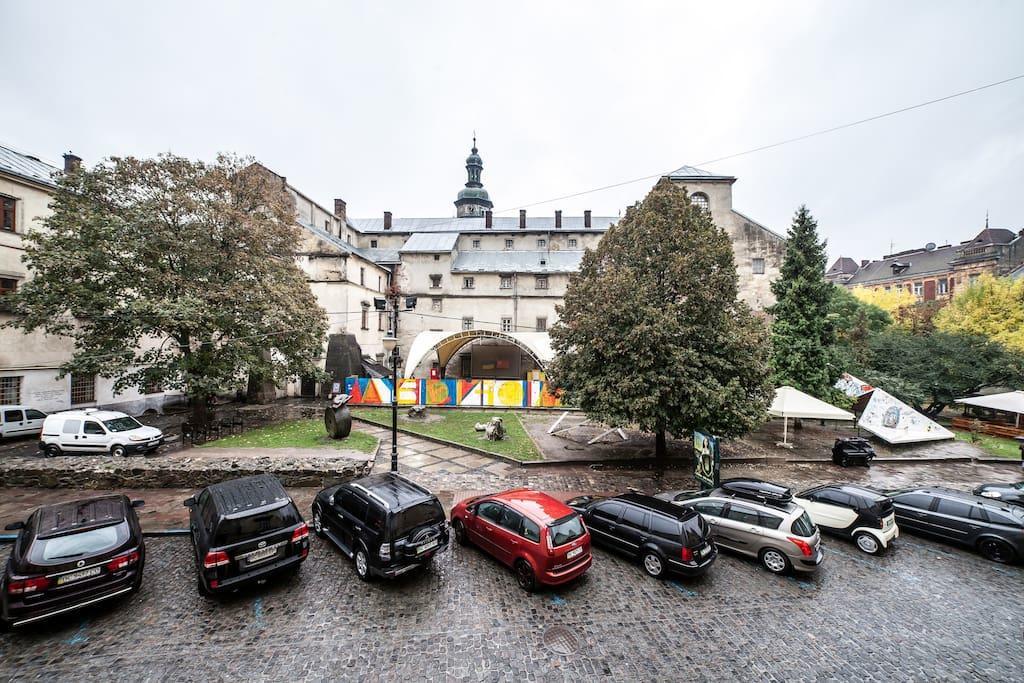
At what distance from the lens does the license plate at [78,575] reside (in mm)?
6121

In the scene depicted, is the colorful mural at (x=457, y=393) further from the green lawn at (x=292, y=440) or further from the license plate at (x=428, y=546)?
the license plate at (x=428, y=546)

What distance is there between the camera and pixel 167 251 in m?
16.5

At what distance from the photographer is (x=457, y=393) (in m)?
26.6

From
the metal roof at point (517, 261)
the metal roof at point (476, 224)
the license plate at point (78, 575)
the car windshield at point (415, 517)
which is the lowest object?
the license plate at point (78, 575)

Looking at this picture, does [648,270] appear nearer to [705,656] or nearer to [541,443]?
[541,443]

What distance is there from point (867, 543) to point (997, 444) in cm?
1935

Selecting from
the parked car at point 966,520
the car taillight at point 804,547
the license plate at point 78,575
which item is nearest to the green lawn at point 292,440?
the license plate at point 78,575

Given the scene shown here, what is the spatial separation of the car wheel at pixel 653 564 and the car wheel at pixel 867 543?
Result: 533 cm

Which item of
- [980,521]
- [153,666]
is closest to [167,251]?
[153,666]

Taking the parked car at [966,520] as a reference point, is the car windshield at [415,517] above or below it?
above

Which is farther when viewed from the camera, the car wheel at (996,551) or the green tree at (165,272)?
the green tree at (165,272)

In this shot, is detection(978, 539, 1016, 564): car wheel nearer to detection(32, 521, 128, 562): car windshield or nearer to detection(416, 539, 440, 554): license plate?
detection(416, 539, 440, 554): license plate

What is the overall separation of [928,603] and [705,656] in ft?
16.4

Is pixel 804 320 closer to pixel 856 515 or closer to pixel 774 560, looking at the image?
pixel 856 515
